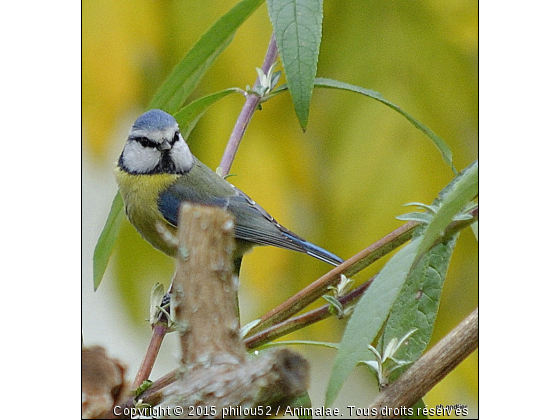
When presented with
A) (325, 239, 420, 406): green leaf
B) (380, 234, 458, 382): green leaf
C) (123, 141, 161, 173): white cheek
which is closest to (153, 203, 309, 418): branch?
(325, 239, 420, 406): green leaf

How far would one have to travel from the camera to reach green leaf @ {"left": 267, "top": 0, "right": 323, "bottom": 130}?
0.69 m

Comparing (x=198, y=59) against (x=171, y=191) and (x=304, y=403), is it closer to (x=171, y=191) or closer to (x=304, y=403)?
(x=171, y=191)

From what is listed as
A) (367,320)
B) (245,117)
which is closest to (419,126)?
(245,117)

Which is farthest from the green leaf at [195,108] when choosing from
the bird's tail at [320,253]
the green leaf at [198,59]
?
the bird's tail at [320,253]

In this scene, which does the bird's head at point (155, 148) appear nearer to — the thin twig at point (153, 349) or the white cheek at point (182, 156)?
the white cheek at point (182, 156)

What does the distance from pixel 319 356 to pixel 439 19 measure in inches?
21.3

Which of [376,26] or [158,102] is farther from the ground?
[376,26]

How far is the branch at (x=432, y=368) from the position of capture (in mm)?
571

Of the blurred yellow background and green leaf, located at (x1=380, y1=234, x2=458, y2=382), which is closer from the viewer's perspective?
green leaf, located at (x1=380, y1=234, x2=458, y2=382)

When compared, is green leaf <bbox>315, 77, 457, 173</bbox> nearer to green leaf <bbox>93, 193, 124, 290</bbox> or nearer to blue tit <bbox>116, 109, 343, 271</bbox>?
blue tit <bbox>116, 109, 343, 271</bbox>

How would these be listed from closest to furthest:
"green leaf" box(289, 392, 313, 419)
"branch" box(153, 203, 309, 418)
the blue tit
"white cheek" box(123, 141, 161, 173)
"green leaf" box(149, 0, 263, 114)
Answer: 1. "branch" box(153, 203, 309, 418)
2. "green leaf" box(289, 392, 313, 419)
3. "green leaf" box(149, 0, 263, 114)
4. the blue tit
5. "white cheek" box(123, 141, 161, 173)
